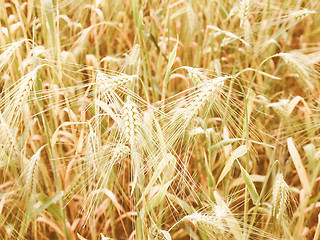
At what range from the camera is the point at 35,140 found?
1425 mm

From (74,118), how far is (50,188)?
284 millimetres

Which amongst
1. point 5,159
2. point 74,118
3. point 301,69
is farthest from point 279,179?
point 5,159

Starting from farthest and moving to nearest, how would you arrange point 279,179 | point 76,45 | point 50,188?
point 76,45, point 50,188, point 279,179

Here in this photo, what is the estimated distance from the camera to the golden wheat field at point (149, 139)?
96cm

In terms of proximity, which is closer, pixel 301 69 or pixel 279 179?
pixel 279 179

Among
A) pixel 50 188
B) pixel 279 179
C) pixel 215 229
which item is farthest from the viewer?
pixel 50 188

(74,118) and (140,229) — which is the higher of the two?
(74,118)

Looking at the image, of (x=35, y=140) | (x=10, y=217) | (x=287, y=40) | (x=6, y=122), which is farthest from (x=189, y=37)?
(x=10, y=217)

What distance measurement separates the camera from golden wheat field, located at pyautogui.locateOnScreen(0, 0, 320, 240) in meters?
0.96

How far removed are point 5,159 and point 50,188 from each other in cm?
29

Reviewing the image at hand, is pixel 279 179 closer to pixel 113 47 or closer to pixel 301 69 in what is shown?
pixel 301 69

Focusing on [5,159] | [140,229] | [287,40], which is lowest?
[140,229]

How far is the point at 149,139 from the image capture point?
95 cm

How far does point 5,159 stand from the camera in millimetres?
1110
